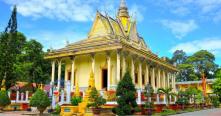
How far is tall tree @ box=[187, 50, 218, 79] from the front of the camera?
56.8 meters

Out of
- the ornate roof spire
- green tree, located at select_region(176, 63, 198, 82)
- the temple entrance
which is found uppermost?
the ornate roof spire

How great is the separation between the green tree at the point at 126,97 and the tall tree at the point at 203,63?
145 feet

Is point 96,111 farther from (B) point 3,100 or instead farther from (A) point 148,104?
(B) point 3,100

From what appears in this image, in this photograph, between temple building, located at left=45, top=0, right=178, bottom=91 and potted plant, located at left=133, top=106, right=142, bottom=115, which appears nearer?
potted plant, located at left=133, top=106, right=142, bottom=115

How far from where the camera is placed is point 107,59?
74.0 ft

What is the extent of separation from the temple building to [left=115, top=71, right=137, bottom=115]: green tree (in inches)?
181

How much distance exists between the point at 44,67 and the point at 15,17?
38.5ft

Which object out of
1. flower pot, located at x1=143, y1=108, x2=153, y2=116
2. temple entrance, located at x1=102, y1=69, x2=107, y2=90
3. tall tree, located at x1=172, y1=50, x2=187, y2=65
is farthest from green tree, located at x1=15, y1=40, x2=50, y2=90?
tall tree, located at x1=172, y1=50, x2=187, y2=65

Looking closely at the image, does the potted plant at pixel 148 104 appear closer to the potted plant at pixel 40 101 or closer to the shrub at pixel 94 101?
the shrub at pixel 94 101

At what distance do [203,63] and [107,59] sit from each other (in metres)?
39.3

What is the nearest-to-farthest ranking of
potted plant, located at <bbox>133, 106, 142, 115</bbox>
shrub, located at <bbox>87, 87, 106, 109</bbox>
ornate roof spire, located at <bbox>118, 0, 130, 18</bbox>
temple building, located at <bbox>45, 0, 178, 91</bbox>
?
1. shrub, located at <bbox>87, 87, 106, 109</bbox>
2. potted plant, located at <bbox>133, 106, 142, 115</bbox>
3. temple building, located at <bbox>45, 0, 178, 91</bbox>
4. ornate roof spire, located at <bbox>118, 0, 130, 18</bbox>

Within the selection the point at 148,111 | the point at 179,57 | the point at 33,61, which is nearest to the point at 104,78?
the point at 148,111

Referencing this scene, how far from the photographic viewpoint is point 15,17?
23.7 meters

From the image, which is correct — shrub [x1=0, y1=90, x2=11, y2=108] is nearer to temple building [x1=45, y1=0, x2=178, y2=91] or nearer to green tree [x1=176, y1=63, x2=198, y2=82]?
temple building [x1=45, y1=0, x2=178, y2=91]
